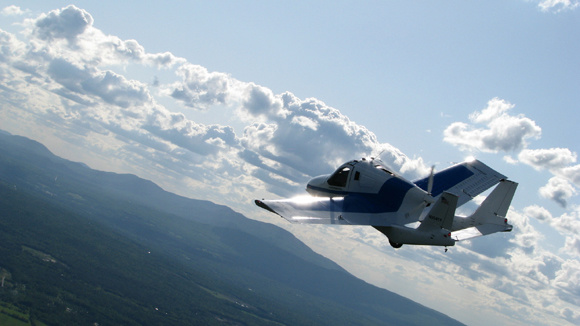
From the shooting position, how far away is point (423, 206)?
2134cm

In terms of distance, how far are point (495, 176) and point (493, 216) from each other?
31.9ft

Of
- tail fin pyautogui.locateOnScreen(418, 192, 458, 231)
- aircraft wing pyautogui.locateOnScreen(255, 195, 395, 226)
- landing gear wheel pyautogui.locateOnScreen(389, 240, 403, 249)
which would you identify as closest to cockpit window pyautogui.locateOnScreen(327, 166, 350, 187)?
aircraft wing pyautogui.locateOnScreen(255, 195, 395, 226)

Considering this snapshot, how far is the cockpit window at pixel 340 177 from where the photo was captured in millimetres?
24984

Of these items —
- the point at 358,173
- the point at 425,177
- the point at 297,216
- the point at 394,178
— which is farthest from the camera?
the point at 425,177

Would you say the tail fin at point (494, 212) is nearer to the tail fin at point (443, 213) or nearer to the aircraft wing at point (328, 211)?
the tail fin at point (443, 213)

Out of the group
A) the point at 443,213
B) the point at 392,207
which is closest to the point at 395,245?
the point at 392,207

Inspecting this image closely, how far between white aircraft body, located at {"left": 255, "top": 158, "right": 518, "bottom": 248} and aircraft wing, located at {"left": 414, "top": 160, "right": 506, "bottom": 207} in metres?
0.94

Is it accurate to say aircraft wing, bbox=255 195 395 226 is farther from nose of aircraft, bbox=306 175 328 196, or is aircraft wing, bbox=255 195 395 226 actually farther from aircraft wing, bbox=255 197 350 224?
nose of aircraft, bbox=306 175 328 196

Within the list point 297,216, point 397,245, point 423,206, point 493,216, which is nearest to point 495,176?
point 493,216

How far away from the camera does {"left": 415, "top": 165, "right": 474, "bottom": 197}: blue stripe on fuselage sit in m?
28.2

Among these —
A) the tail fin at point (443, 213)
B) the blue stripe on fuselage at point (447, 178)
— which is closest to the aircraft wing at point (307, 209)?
the tail fin at point (443, 213)

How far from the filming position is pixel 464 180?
29375mm

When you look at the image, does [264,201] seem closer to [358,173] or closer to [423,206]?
[358,173]

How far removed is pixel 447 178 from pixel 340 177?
33.2 feet
